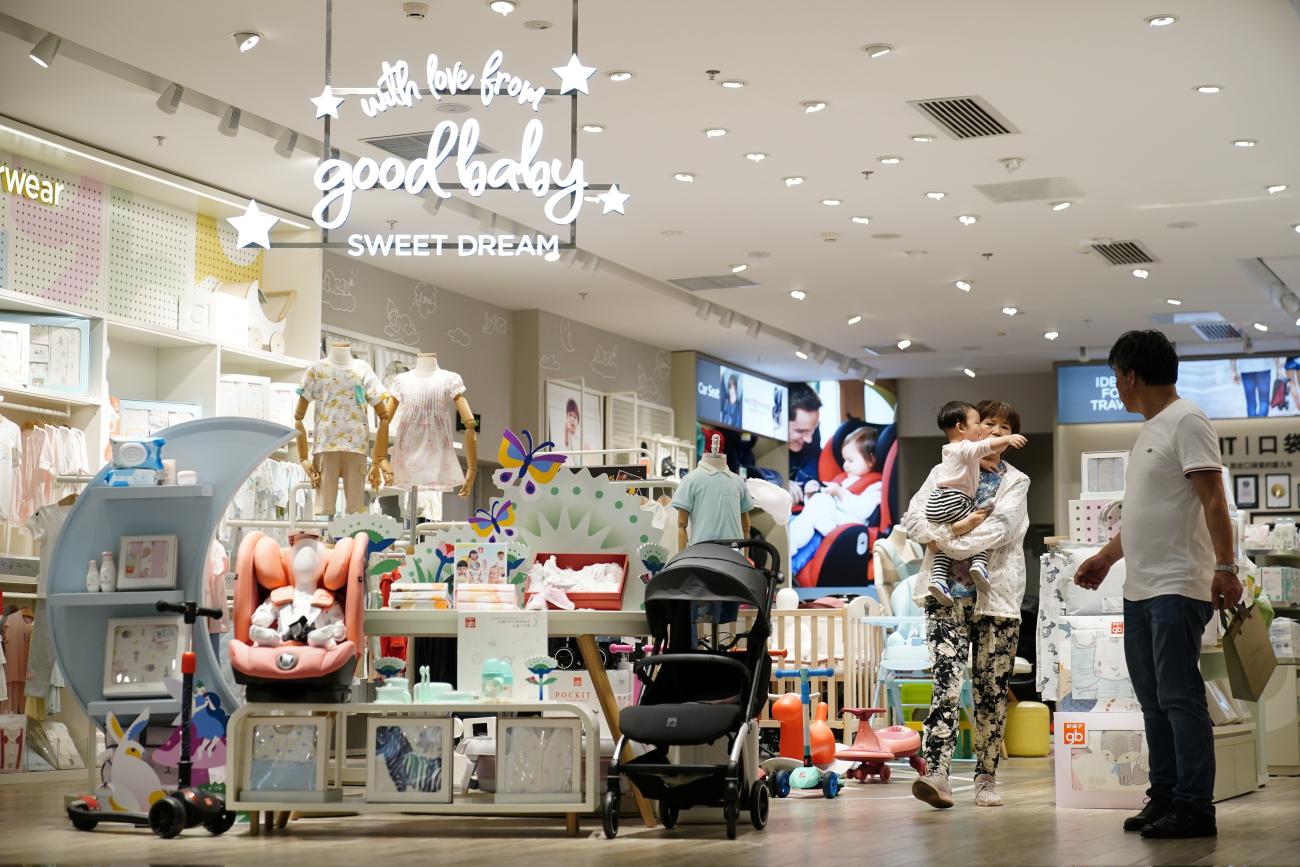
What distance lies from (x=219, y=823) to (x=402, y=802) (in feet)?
1.92

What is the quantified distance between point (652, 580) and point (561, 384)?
8517 mm

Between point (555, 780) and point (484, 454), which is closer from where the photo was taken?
point (555, 780)

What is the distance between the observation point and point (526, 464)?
5.87 meters

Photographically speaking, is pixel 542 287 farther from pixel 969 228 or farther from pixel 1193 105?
pixel 1193 105

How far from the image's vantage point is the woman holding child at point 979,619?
222 inches

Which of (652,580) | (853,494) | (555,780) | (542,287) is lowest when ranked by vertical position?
(555,780)

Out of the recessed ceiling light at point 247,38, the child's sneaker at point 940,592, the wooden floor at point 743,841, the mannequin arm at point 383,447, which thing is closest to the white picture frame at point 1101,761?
the wooden floor at point 743,841

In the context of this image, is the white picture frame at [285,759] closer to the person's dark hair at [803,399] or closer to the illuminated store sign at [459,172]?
the illuminated store sign at [459,172]

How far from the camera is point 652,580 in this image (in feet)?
16.8

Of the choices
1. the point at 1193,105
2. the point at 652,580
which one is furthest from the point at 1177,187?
the point at 652,580

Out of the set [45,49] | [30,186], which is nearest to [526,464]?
[45,49]

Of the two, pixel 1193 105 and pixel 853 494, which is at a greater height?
pixel 1193 105

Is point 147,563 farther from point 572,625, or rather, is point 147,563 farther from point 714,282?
point 714,282

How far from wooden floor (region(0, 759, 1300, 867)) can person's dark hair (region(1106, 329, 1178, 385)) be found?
4.46 feet
